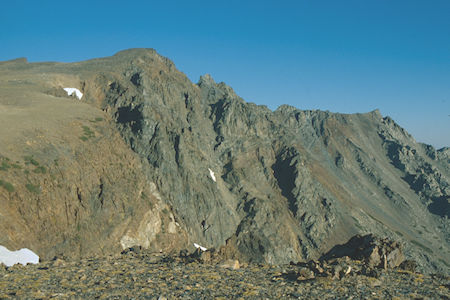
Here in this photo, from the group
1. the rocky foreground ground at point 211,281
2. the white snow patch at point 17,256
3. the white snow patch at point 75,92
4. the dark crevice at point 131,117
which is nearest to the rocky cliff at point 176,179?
the dark crevice at point 131,117

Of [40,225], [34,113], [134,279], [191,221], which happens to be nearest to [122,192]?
[40,225]

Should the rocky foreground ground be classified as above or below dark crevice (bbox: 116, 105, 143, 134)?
below

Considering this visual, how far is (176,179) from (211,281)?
75.5 metres

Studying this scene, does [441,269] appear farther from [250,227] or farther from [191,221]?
[191,221]

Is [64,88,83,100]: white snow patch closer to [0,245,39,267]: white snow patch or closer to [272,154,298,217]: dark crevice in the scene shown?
[0,245,39,267]: white snow patch

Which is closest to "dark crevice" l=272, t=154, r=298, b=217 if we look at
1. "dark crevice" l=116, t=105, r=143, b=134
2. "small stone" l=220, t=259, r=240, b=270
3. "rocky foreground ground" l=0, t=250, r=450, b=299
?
"dark crevice" l=116, t=105, r=143, b=134

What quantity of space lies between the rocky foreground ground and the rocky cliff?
12.0 metres

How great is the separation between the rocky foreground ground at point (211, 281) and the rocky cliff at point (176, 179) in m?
12.0

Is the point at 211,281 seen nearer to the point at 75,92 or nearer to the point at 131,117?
the point at 131,117

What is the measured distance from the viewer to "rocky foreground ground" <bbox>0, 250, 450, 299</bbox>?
15852 millimetres

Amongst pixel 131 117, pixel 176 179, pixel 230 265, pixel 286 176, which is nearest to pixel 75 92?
pixel 131 117

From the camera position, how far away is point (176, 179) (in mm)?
92125

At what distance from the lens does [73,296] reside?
15.5 meters

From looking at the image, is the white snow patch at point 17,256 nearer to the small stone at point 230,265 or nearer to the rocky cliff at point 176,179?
the rocky cliff at point 176,179
